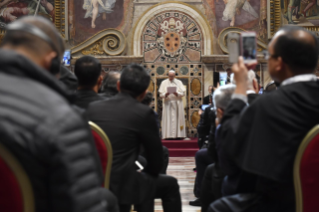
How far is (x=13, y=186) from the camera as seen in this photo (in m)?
1.30

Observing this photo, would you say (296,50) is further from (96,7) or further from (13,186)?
(96,7)

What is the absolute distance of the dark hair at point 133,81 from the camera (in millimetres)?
3373

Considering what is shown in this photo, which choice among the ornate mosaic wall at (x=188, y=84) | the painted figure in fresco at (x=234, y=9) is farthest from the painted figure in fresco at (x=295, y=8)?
the ornate mosaic wall at (x=188, y=84)

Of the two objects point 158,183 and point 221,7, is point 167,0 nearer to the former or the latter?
point 221,7

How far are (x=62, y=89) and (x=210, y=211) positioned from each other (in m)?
1.38

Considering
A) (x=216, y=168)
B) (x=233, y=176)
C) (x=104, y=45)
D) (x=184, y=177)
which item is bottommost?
(x=184, y=177)

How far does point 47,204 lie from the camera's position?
1310mm

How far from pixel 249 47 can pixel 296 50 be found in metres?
0.25

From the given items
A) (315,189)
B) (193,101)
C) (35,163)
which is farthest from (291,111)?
(193,101)

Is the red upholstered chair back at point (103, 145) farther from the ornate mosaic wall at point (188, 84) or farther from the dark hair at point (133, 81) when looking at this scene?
the ornate mosaic wall at point (188, 84)

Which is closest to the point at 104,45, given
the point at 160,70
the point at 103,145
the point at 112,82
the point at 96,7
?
the point at 96,7

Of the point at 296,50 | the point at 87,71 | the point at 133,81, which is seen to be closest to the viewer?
the point at 296,50

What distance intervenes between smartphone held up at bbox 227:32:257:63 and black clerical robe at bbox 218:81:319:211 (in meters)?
0.27

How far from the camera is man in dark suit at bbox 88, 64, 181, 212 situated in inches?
126
